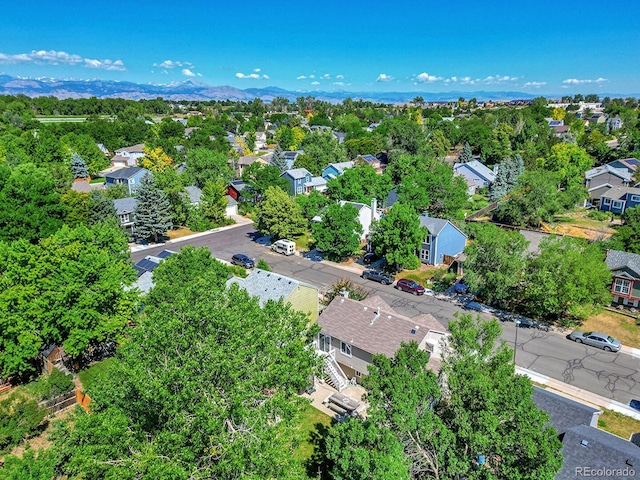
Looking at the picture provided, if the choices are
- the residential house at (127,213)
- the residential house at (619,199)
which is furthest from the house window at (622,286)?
the residential house at (127,213)

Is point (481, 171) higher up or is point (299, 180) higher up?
point (481, 171)

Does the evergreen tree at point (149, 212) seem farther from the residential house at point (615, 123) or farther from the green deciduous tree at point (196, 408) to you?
the residential house at point (615, 123)

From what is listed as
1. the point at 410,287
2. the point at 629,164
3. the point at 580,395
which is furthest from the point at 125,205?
the point at 629,164

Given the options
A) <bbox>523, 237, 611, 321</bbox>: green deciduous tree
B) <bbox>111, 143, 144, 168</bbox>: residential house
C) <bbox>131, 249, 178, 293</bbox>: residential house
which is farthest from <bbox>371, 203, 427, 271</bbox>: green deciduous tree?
<bbox>111, 143, 144, 168</bbox>: residential house

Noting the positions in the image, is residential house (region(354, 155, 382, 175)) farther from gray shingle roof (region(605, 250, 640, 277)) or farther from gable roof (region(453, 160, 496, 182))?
gray shingle roof (region(605, 250, 640, 277))

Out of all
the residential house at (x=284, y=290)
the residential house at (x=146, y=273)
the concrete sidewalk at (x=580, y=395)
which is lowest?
the concrete sidewalk at (x=580, y=395)

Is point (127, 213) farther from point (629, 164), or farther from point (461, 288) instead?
point (629, 164)

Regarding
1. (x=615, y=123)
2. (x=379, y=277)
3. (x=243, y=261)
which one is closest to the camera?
(x=379, y=277)
